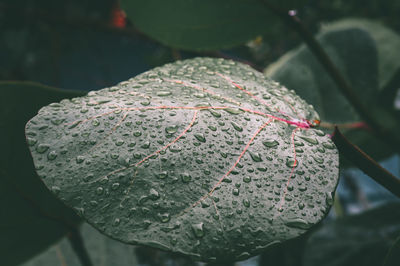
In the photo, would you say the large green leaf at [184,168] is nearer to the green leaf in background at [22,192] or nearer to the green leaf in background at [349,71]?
the green leaf in background at [22,192]

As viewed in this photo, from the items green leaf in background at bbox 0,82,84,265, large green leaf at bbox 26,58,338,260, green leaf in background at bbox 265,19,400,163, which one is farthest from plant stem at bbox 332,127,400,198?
green leaf in background at bbox 265,19,400,163

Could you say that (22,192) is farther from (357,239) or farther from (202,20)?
(357,239)

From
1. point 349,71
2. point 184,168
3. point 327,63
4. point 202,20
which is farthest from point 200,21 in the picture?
point 349,71

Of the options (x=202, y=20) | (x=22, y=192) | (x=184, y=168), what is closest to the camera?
(x=184, y=168)

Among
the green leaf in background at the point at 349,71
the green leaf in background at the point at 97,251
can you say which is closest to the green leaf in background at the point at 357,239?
the green leaf in background at the point at 349,71

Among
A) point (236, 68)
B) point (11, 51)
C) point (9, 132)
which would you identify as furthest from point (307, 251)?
point (11, 51)

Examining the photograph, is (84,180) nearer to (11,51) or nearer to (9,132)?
(9,132)
